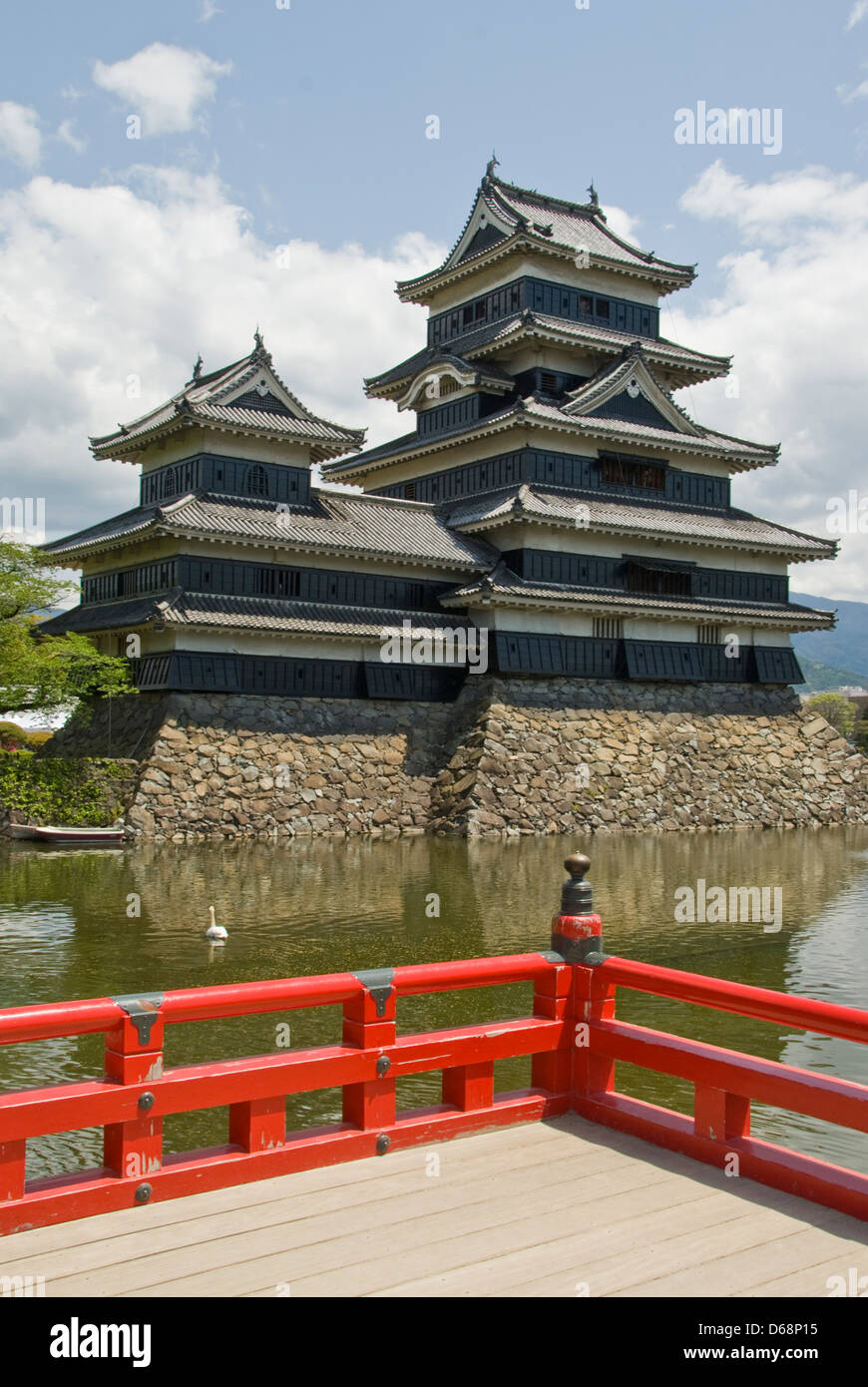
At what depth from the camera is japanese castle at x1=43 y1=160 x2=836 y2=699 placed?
35.1m

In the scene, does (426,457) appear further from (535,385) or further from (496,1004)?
(496,1004)

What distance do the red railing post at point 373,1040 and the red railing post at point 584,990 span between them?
4.53 ft

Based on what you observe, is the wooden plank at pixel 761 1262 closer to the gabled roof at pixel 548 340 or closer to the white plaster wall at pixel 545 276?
the gabled roof at pixel 548 340

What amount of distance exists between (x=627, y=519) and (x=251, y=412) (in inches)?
549

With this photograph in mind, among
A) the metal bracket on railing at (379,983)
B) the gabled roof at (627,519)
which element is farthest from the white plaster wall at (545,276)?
the metal bracket on railing at (379,983)

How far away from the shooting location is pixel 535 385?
4266 cm

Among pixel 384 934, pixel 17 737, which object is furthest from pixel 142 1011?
pixel 17 737

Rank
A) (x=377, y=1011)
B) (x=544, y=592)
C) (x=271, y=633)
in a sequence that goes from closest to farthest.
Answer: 1. (x=377, y=1011)
2. (x=271, y=633)
3. (x=544, y=592)

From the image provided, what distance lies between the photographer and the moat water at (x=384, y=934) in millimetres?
11281

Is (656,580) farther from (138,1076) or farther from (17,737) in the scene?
(138,1076)

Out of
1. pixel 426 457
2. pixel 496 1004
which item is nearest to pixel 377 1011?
pixel 496 1004

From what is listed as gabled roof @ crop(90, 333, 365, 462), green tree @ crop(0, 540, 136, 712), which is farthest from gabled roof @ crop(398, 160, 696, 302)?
green tree @ crop(0, 540, 136, 712)

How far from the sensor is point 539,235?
138 ft
